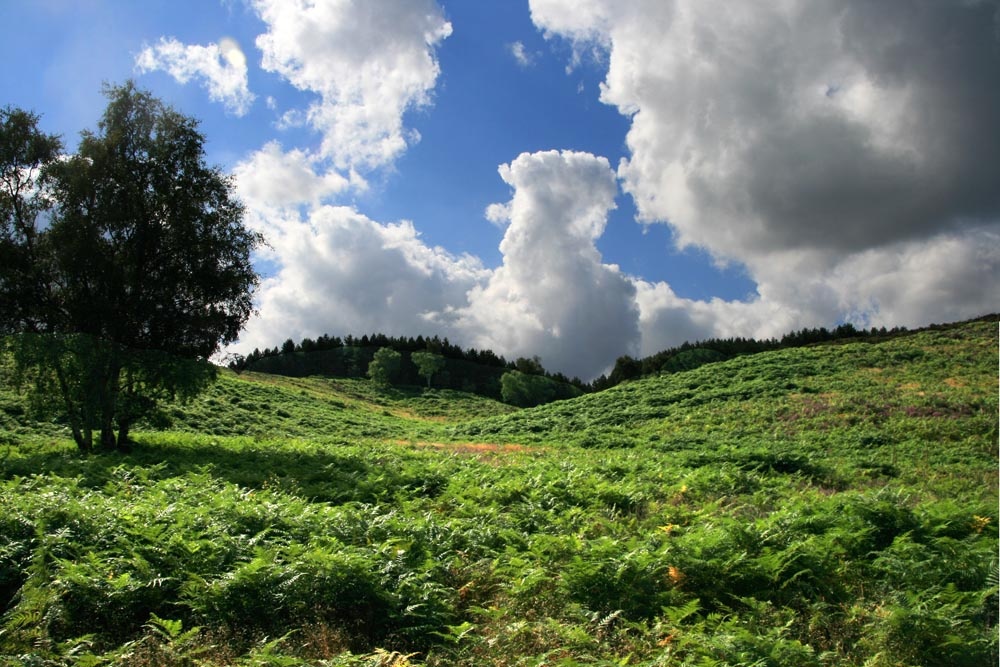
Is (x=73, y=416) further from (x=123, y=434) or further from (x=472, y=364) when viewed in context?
(x=472, y=364)

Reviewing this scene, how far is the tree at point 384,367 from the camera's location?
105750 millimetres

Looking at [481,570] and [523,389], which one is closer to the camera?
[481,570]

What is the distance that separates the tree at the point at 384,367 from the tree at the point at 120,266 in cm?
8021

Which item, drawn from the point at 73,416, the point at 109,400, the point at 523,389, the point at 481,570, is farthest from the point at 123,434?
the point at 523,389

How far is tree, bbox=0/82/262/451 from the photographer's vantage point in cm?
2297

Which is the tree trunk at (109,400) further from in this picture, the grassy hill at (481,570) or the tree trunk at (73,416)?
the grassy hill at (481,570)

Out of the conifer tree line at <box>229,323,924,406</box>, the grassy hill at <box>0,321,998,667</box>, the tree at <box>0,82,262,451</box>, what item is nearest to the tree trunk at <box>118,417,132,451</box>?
the tree at <box>0,82,262,451</box>

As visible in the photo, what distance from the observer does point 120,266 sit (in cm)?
2388

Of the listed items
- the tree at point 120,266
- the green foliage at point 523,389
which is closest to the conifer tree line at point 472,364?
the green foliage at point 523,389

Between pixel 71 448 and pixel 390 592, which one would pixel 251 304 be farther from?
pixel 390 592

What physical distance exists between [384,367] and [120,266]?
274ft

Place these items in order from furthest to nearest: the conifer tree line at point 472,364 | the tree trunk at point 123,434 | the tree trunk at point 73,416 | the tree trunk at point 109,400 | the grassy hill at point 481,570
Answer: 1. the conifer tree line at point 472,364
2. the tree trunk at point 123,434
3. the tree trunk at point 109,400
4. the tree trunk at point 73,416
5. the grassy hill at point 481,570

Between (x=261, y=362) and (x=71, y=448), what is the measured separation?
111238 millimetres

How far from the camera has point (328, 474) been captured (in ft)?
57.1
